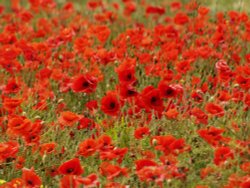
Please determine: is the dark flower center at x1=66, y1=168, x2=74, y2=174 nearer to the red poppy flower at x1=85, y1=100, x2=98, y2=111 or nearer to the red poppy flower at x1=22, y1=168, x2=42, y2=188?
the red poppy flower at x1=22, y1=168, x2=42, y2=188

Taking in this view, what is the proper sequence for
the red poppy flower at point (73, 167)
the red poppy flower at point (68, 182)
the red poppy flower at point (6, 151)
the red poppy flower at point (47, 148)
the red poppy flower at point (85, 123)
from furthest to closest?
the red poppy flower at point (85, 123) → the red poppy flower at point (47, 148) → the red poppy flower at point (6, 151) → the red poppy flower at point (73, 167) → the red poppy flower at point (68, 182)

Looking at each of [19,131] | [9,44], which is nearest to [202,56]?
[9,44]

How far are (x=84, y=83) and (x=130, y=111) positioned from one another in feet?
1.00

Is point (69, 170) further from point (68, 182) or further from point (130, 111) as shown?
point (130, 111)

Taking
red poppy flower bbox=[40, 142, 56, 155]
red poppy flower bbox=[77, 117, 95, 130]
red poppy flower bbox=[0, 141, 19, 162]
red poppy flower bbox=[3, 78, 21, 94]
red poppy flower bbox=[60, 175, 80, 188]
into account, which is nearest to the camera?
red poppy flower bbox=[60, 175, 80, 188]

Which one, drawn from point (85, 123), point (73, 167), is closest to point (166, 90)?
point (85, 123)

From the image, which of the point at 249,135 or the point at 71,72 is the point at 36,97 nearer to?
the point at 71,72

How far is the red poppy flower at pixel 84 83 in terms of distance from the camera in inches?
165

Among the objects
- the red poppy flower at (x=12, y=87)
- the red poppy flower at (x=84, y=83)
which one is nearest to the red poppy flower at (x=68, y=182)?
the red poppy flower at (x=84, y=83)

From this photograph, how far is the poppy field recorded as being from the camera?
3.39 meters

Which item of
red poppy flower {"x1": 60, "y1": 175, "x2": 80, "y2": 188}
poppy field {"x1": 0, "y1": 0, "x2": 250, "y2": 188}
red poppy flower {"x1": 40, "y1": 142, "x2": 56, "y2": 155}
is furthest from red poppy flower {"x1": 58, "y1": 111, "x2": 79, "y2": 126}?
red poppy flower {"x1": 60, "y1": 175, "x2": 80, "y2": 188}

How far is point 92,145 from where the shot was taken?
3490 millimetres

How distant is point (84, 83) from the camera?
424cm

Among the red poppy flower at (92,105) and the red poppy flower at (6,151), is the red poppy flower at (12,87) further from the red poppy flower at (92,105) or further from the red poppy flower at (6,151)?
the red poppy flower at (6,151)
